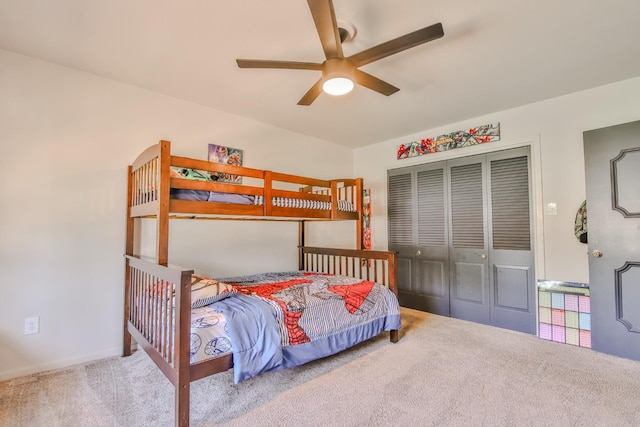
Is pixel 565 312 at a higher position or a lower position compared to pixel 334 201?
lower

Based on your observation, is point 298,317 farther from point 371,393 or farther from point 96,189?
point 96,189

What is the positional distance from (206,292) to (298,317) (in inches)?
25.6

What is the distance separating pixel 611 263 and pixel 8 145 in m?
4.78

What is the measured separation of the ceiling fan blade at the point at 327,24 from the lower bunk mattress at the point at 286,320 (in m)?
1.62

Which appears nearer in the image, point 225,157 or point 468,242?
point 225,157

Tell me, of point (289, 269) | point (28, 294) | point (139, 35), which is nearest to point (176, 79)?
point (139, 35)

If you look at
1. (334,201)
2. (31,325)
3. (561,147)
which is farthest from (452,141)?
(31,325)

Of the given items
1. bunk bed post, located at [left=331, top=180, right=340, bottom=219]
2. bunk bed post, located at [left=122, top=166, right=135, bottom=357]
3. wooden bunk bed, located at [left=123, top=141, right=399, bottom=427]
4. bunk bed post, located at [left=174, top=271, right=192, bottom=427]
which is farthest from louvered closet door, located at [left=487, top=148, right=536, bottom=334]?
bunk bed post, located at [left=122, top=166, right=135, bottom=357]

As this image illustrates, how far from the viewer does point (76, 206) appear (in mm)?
2387

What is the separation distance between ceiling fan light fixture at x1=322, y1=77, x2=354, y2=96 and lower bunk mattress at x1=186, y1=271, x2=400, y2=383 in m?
1.48

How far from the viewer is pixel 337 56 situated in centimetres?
175

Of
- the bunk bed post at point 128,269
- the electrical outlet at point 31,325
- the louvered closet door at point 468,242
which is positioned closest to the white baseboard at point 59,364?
the bunk bed post at point 128,269

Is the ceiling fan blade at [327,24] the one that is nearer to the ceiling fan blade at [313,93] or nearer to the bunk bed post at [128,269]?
the ceiling fan blade at [313,93]

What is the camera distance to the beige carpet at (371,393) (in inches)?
65.1
